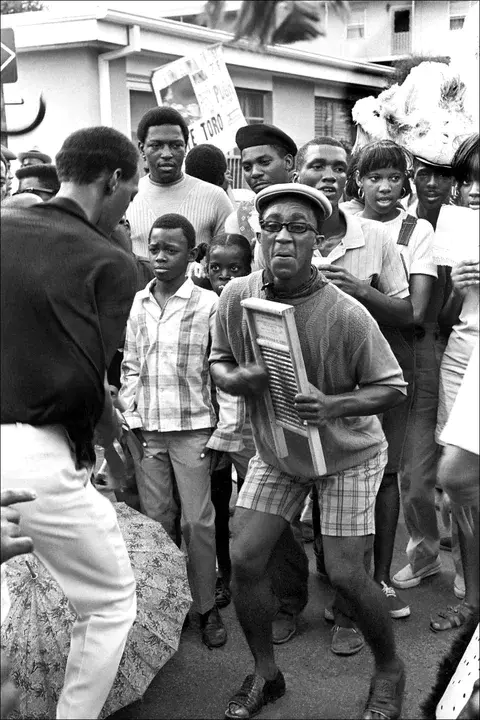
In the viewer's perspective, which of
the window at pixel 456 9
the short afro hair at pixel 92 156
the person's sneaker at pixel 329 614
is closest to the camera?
the short afro hair at pixel 92 156

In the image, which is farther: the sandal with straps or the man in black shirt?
the sandal with straps

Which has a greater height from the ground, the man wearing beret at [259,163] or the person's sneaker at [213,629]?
the man wearing beret at [259,163]

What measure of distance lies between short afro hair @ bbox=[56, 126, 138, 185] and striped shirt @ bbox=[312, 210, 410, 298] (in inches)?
56.7

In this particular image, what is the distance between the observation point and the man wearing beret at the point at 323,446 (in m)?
3.39

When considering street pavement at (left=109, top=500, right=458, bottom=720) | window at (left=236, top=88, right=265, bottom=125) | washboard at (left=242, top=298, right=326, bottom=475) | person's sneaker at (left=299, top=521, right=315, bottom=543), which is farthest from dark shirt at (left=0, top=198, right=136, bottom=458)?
window at (left=236, top=88, right=265, bottom=125)

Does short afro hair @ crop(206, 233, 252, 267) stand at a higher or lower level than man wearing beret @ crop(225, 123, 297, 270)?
lower

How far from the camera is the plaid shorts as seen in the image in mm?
3451

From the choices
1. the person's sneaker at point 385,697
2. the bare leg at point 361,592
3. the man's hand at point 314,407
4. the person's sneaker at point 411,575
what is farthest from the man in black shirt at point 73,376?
the person's sneaker at point 411,575

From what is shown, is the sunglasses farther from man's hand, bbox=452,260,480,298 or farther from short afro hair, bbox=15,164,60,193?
man's hand, bbox=452,260,480,298

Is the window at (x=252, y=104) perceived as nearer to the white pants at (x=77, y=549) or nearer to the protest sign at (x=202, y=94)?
the protest sign at (x=202, y=94)

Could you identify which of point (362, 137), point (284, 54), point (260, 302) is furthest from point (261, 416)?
point (284, 54)

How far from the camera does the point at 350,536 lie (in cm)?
344

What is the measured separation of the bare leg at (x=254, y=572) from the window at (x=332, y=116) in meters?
14.9

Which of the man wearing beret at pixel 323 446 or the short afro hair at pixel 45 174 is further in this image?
the short afro hair at pixel 45 174
